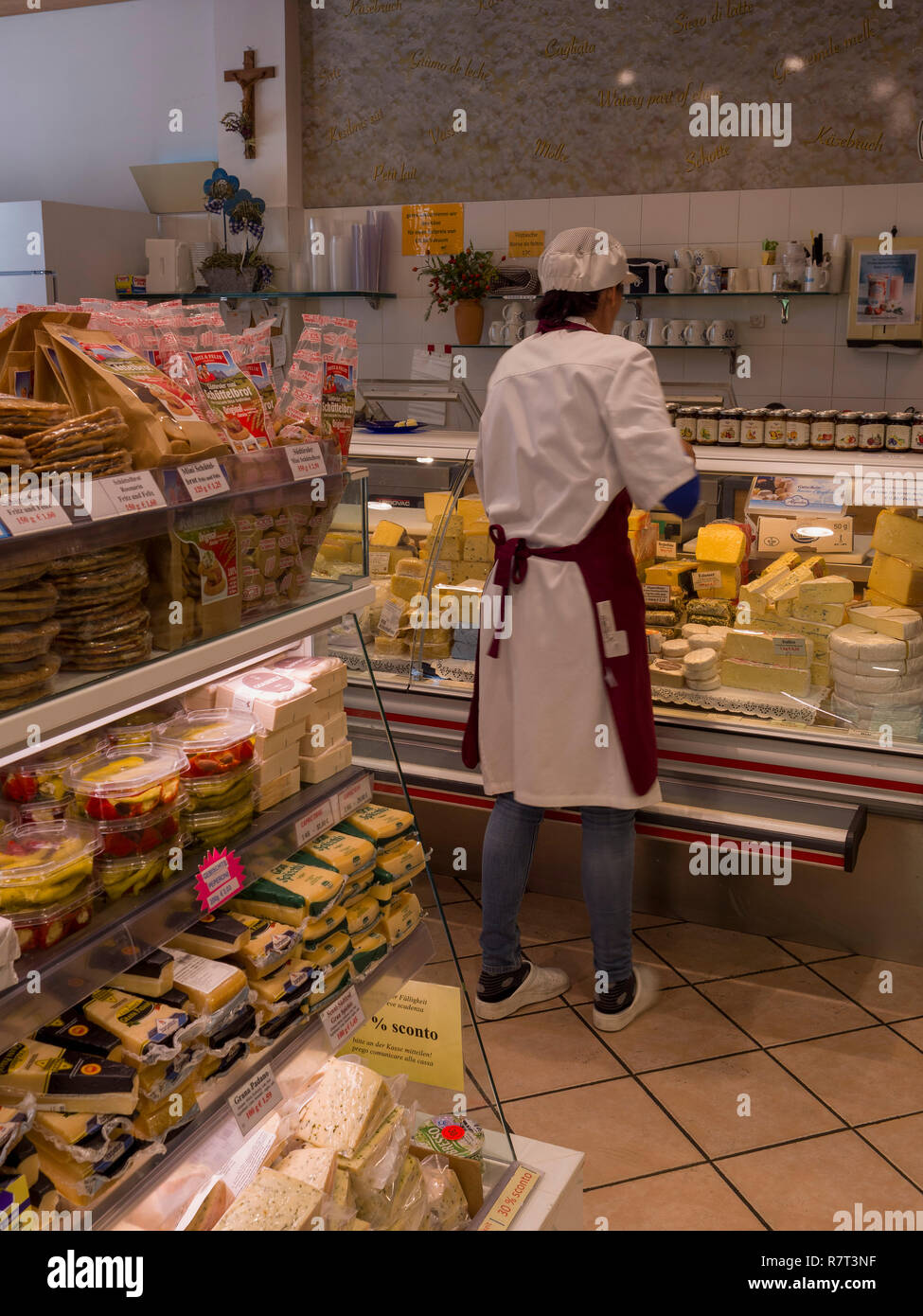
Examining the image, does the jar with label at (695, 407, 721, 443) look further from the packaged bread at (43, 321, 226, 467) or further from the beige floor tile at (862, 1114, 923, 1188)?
Result: the packaged bread at (43, 321, 226, 467)

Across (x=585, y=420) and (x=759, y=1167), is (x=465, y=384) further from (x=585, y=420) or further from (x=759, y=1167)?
(x=759, y=1167)

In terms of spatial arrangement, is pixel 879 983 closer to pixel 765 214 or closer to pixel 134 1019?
pixel 134 1019

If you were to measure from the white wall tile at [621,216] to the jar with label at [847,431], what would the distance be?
2171 millimetres

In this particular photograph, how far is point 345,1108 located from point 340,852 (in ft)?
1.28

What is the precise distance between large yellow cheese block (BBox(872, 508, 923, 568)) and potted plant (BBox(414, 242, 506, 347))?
3126 mm

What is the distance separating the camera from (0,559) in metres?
1.20

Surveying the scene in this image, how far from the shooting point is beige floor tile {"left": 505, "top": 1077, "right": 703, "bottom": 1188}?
2590 mm

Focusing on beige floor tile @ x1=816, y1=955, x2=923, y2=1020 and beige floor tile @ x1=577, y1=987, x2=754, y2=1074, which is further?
beige floor tile @ x1=816, y1=955, x2=923, y2=1020

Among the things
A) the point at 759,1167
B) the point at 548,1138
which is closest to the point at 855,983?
the point at 759,1167

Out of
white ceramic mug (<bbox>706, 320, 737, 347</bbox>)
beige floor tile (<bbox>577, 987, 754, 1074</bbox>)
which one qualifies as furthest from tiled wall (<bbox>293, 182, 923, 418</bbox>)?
beige floor tile (<bbox>577, 987, 754, 1074</bbox>)

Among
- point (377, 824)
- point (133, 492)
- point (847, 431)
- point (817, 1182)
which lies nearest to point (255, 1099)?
point (377, 824)

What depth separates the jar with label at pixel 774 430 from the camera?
13.8 feet

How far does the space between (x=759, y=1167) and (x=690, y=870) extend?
1.09 meters

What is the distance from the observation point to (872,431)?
13.2ft
